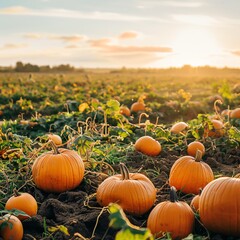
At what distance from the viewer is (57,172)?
15.1 ft

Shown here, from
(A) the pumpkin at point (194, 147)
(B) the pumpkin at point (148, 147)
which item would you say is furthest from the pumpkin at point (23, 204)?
(A) the pumpkin at point (194, 147)

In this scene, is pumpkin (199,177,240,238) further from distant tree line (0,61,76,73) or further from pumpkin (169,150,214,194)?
distant tree line (0,61,76,73)

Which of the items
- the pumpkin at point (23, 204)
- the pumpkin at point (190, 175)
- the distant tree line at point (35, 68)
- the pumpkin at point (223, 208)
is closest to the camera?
the pumpkin at point (223, 208)

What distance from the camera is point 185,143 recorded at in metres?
6.60

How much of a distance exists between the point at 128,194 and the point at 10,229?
104 cm

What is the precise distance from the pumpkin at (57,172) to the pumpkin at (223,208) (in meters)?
1.55

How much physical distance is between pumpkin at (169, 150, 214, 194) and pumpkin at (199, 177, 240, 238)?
0.90 m

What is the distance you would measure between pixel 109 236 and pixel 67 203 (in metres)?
0.92

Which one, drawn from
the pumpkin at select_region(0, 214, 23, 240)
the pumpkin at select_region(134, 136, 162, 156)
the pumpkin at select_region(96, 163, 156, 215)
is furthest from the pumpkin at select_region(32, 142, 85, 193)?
the pumpkin at select_region(134, 136, 162, 156)

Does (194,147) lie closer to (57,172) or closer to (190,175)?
(190,175)

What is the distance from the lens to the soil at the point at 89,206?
3.63 metres

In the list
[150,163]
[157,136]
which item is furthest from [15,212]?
[157,136]

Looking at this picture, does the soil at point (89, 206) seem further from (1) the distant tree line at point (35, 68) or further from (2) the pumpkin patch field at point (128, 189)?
(1) the distant tree line at point (35, 68)

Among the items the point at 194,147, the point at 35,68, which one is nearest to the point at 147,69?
the point at 35,68
